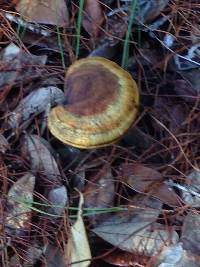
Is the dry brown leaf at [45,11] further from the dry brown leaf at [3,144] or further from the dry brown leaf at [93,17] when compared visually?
the dry brown leaf at [3,144]

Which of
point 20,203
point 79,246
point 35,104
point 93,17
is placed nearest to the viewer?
point 79,246

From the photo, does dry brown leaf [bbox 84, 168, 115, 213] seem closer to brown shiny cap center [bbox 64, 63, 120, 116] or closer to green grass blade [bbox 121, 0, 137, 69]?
brown shiny cap center [bbox 64, 63, 120, 116]

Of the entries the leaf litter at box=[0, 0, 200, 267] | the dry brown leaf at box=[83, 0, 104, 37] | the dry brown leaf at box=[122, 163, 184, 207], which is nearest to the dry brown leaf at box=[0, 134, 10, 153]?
the leaf litter at box=[0, 0, 200, 267]

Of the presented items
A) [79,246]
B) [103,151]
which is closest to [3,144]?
[103,151]

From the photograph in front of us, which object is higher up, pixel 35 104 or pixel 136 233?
pixel 35 104

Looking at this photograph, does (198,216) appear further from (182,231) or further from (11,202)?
(11,202)

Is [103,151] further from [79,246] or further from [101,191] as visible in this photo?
[79,246]

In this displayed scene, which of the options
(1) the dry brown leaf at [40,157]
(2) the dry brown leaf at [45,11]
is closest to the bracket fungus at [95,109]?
(1) the dry brown leaf at [40,157]
